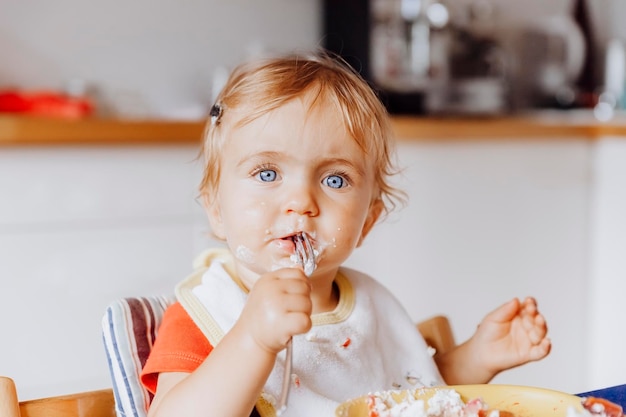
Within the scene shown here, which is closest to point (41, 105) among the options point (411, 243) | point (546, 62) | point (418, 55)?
point (411, 243)

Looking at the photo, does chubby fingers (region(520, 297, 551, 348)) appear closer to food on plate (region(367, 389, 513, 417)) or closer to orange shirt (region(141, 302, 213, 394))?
food on plate (region(367, 389, 513, 417))

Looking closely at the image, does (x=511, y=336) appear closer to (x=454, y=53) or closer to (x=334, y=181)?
(x=334, y=181)

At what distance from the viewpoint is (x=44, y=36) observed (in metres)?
2.38

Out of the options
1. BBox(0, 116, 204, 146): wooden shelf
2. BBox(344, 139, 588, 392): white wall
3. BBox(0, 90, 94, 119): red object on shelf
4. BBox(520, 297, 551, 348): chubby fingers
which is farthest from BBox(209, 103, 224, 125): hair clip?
BBox(344, 139, 588, 392): white wall

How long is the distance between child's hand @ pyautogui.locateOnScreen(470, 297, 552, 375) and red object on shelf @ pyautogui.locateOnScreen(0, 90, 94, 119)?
138 cm

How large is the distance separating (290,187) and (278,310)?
0.58 ft

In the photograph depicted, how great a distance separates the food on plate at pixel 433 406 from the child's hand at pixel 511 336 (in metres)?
0.29

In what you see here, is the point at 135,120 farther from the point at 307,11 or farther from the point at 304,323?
the point at 304,323

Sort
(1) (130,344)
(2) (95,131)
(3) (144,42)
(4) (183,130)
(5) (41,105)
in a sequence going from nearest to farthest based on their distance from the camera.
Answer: (1) (130,344) → (2) (95,131) → (4) (183,130) → (5) (41,105) → (3) (144,42)

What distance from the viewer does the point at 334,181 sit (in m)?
0.90

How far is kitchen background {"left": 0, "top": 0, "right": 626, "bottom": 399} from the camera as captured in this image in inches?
74.9

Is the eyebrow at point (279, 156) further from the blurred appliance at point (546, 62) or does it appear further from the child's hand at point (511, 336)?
the blurred appliance at point (546, 62)

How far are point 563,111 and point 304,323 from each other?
2792mm

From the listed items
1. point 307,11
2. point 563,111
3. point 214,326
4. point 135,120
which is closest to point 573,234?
point 563,111
